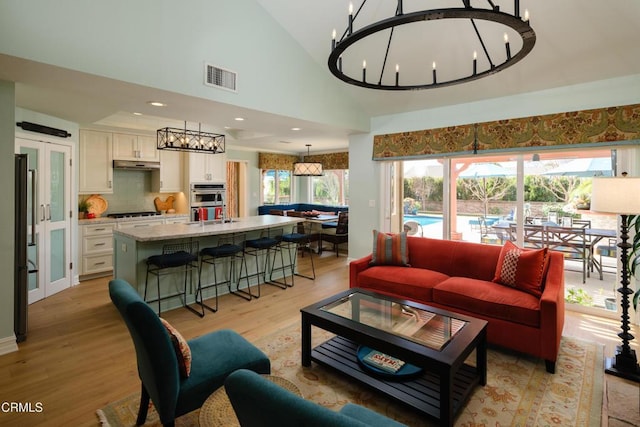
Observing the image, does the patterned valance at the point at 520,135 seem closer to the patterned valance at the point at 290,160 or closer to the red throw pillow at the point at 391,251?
the red throw pillow at the point at 391,251

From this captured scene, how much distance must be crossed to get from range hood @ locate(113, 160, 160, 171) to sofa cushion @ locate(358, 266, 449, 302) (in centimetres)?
462

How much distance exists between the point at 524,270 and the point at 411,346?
5.51 feet

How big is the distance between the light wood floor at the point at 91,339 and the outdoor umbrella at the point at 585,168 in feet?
5.44

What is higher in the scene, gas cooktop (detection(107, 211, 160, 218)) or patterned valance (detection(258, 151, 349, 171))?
patterned valance (detection(258, 151, 349, 171))

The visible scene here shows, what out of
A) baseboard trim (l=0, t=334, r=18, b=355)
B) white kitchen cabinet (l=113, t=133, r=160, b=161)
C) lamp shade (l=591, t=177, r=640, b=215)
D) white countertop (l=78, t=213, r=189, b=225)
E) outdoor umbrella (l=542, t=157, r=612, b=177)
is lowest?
baseboard trim (l=0, t=334, r=18, b=355)

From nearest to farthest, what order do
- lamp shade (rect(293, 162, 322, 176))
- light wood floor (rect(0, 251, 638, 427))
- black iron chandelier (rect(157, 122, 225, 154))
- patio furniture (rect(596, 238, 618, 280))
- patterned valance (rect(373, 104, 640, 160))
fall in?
light wood floor (rect(0, 251, 638, 427)) < patterned valance (rect(373, 104, 640, 160)) < patio furniture (rect(596, 238, 618, 280)) < black iron chandelier (rect(157, 122, 225, 154)) < lamp shade (rect(293, 162, 322, 176))

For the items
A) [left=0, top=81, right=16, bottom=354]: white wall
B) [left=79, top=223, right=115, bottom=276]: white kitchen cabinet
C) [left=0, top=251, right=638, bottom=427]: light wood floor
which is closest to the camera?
[left=0, top=251, right=638, bottom=427]: light wood floor

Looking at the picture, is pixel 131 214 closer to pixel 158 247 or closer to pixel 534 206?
pixel 158 247

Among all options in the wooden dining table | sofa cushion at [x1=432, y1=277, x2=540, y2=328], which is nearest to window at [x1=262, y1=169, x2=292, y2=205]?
the wooden dining table

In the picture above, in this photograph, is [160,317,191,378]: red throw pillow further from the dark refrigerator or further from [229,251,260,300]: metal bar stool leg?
[229,251,260,300]: metal bar stool leg

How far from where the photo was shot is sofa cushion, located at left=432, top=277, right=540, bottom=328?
2.77 m

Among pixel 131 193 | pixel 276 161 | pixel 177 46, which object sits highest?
pixel 177 46

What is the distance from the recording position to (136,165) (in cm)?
603

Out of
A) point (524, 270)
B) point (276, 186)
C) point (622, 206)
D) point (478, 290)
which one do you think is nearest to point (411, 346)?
point (478, 290)
